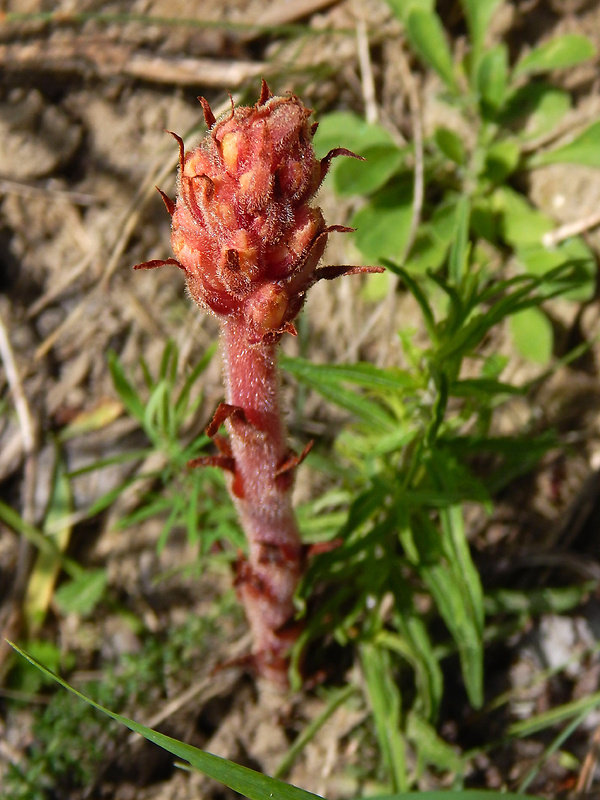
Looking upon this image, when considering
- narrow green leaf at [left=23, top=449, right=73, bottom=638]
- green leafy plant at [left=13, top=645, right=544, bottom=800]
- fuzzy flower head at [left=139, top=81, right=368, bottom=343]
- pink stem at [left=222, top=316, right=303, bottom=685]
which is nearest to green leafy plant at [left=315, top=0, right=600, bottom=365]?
pink stem at [left=222, top=316, right=303, bottom=685]

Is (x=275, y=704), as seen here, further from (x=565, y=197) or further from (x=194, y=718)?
(x=565, y=197)

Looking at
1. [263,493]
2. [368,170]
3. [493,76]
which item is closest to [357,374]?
[263,493]

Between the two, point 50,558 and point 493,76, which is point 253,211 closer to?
point 50,558

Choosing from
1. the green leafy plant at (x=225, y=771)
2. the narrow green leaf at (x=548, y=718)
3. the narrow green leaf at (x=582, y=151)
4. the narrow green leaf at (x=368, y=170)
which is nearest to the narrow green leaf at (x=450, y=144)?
the narrow green leaf at (x=368, y=170)

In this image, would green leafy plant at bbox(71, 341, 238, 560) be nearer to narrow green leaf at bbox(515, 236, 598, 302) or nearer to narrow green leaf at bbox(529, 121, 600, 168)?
narrow green leaf at bbox(515, 236, 598, 302)

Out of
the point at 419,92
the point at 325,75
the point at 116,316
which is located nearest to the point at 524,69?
the point at 419,92

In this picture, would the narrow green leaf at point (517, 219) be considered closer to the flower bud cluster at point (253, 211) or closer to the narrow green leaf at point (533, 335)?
the narrow green leaf at point (533, 335)

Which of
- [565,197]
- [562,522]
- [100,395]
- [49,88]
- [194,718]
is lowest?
[194,718]
